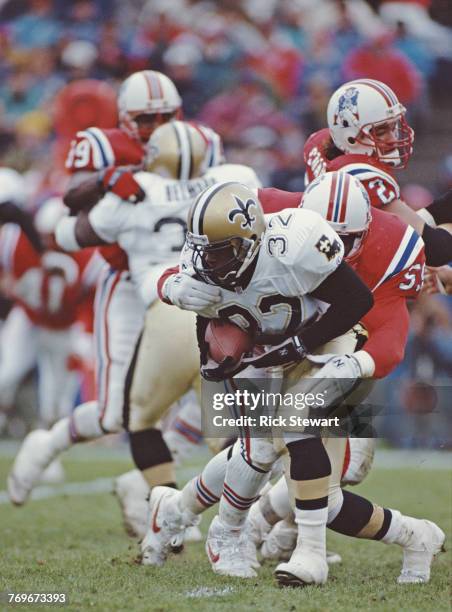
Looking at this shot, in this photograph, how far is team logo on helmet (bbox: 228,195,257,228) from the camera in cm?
354

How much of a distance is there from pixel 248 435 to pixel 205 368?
292mm

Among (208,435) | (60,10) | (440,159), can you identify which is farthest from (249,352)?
(60,10)

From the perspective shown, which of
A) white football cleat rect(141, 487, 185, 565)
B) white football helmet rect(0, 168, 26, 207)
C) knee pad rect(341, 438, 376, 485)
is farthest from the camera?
white football helmet rect(0, 168, 26, 207)

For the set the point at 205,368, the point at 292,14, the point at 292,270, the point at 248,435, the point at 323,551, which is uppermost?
the point at 292,14

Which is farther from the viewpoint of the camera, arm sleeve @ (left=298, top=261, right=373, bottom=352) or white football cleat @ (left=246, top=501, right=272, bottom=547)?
white football cleat @ (left=246, top=501, right=272, bottom=547)

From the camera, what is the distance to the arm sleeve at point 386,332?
3713 millimetres

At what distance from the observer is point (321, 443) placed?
3.71 m

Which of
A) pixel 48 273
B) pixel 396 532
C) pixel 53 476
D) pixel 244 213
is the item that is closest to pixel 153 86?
pixel 244 213

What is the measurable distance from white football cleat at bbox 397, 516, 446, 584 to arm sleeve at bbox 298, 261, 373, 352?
0.71m

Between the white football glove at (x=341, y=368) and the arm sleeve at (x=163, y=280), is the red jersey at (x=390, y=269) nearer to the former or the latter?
the white football glove at (x=341, y=368)

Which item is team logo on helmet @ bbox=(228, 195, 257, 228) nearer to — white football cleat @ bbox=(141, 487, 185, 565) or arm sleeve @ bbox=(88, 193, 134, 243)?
white football cleat @ bbox=(141, 487, 185, 565)

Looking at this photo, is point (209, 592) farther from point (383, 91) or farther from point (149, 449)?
point (383, 91)

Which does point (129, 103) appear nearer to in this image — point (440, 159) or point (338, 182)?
point (338, 182)

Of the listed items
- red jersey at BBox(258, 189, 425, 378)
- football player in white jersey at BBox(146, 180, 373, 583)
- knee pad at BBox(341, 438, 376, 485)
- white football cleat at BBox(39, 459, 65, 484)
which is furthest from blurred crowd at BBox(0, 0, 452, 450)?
football player in white jersey at BBox(146, 180, 373, 583)
